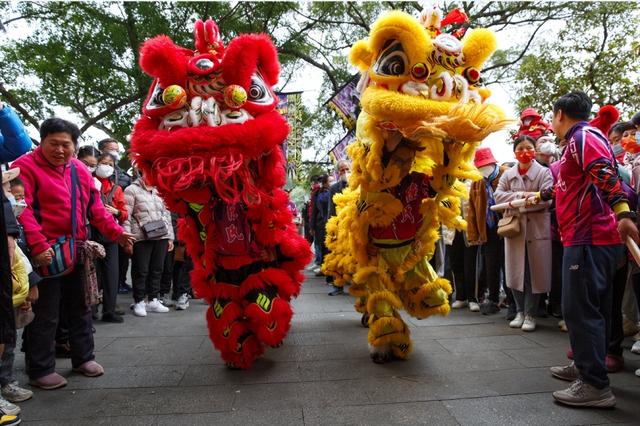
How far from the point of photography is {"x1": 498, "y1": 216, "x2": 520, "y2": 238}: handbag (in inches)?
169

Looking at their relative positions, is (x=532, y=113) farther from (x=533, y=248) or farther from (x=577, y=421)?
(x=577, y=421)

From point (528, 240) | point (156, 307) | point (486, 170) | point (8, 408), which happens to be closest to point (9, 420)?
point (8, 408)

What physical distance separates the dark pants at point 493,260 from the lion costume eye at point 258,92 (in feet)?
10.1

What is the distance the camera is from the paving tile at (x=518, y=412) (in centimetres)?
236

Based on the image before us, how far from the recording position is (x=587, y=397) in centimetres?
250

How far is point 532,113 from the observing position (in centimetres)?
495

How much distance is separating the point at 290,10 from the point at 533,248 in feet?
35.9

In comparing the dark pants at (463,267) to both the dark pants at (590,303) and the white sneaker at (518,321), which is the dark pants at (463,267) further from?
the dark pants at (590,303)

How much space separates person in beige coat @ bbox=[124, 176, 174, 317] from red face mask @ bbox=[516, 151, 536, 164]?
13.0 ft

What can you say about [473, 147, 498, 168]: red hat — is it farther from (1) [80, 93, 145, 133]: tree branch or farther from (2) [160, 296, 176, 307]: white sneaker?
(1) [80, 93, 145, 133]: tree branch

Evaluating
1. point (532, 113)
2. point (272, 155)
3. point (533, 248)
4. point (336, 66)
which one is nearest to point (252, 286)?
point (272, 155)

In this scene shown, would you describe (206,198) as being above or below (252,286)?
above

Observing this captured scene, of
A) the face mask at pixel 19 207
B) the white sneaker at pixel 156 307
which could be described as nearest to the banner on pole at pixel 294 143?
the white sneaker at pixel 156 307

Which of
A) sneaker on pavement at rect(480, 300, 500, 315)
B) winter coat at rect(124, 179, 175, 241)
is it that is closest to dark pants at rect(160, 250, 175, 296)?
winter coat at rect(124, 179, 175, 241)
